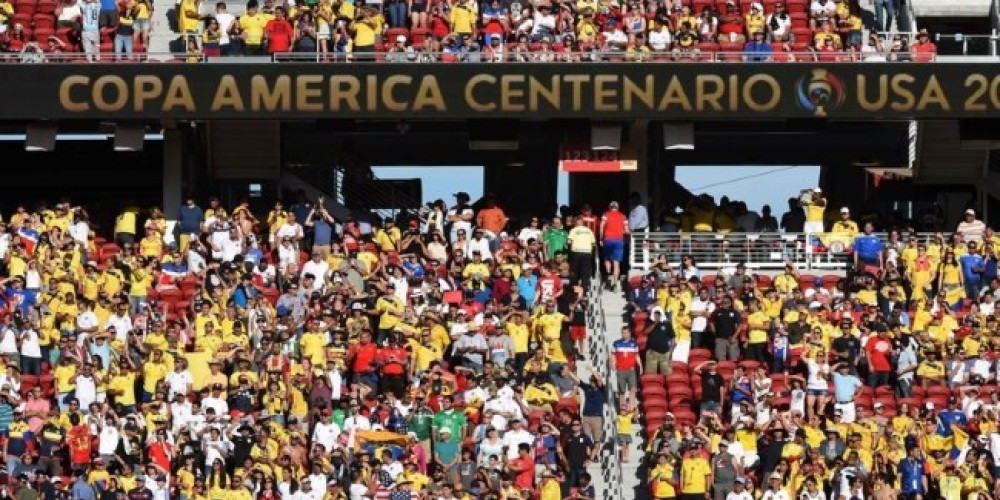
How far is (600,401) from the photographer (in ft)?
120

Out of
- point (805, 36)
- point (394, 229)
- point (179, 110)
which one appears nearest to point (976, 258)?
point (805, 36)

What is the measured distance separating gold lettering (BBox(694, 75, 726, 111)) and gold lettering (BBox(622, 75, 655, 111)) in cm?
57

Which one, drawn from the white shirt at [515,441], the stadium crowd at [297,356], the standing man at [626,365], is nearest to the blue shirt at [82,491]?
the stadium crowd at [297,356]

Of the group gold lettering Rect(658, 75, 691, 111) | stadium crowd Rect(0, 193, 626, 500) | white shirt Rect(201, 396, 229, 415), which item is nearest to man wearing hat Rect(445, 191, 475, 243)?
stadium crowd Rect(0, 193, 626, 500)

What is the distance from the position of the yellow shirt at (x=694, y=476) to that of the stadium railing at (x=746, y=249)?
6.60 m

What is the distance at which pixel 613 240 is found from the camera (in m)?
40.7

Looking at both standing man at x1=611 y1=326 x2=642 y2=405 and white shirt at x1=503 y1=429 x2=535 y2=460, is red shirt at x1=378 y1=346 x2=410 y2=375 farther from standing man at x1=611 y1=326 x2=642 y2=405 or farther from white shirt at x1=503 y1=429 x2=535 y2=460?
standing man at x1=611 y1=326 x2=642 y2=405

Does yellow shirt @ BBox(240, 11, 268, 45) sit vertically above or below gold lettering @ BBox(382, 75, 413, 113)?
above

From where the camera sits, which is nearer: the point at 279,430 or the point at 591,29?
the point at 279,430

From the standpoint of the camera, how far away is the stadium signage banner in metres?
41.3

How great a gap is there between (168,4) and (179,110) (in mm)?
3123

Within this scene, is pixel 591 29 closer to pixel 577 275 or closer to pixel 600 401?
pixel 577 275

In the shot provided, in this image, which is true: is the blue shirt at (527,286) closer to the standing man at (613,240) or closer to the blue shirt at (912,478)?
the standing man at (613,240)

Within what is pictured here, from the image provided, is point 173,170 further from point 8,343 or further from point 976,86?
point 976,86
